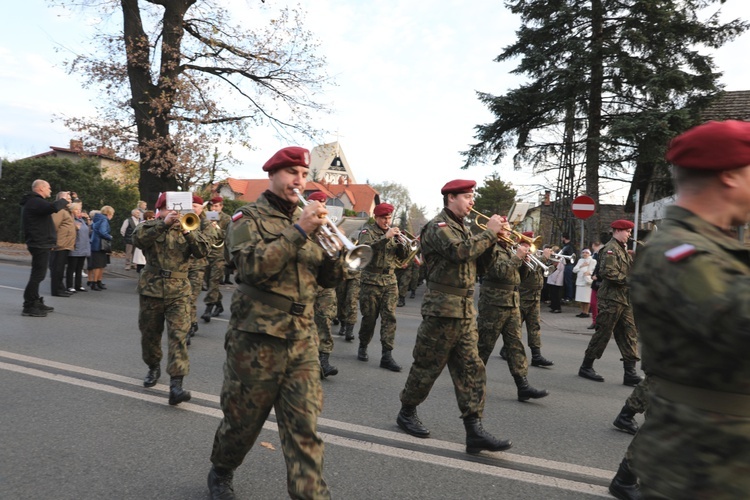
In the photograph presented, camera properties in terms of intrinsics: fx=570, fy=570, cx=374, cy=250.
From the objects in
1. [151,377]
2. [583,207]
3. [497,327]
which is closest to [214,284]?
[151,377]

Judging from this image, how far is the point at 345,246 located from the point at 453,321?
5.56ft

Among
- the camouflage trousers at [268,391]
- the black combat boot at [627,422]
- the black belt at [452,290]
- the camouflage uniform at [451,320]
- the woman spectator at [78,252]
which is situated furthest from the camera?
the woman spectator at [78,252]

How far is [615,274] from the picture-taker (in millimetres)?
7359

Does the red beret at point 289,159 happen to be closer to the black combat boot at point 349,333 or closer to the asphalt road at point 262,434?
the asphalt road at point 262,434

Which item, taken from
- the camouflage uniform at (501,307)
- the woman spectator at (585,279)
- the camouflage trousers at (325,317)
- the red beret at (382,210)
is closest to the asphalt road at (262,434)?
the camouflage trousers at (325,317)

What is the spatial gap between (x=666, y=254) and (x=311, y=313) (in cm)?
202

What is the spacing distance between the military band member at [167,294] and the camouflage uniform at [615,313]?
506cm

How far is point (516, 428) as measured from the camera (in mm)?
5176

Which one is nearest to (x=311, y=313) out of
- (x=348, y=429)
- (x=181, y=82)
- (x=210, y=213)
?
(x=348, y=429)

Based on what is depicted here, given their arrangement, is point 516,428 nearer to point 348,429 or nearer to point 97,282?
point 348,429

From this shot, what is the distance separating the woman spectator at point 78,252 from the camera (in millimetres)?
12672

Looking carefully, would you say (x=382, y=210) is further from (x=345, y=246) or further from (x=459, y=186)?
(x=345, y=246)

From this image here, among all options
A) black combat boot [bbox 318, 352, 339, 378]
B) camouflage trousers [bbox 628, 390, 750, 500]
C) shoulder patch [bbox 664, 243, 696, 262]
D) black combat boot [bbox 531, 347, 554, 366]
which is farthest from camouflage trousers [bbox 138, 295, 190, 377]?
black combat boot [bbox 531, 347, 554, 366]

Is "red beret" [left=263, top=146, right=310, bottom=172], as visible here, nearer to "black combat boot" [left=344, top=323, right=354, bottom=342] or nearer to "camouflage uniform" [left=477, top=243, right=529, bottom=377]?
"camouflage uniform" [left=477, top=243, right=529, bottom=377]
